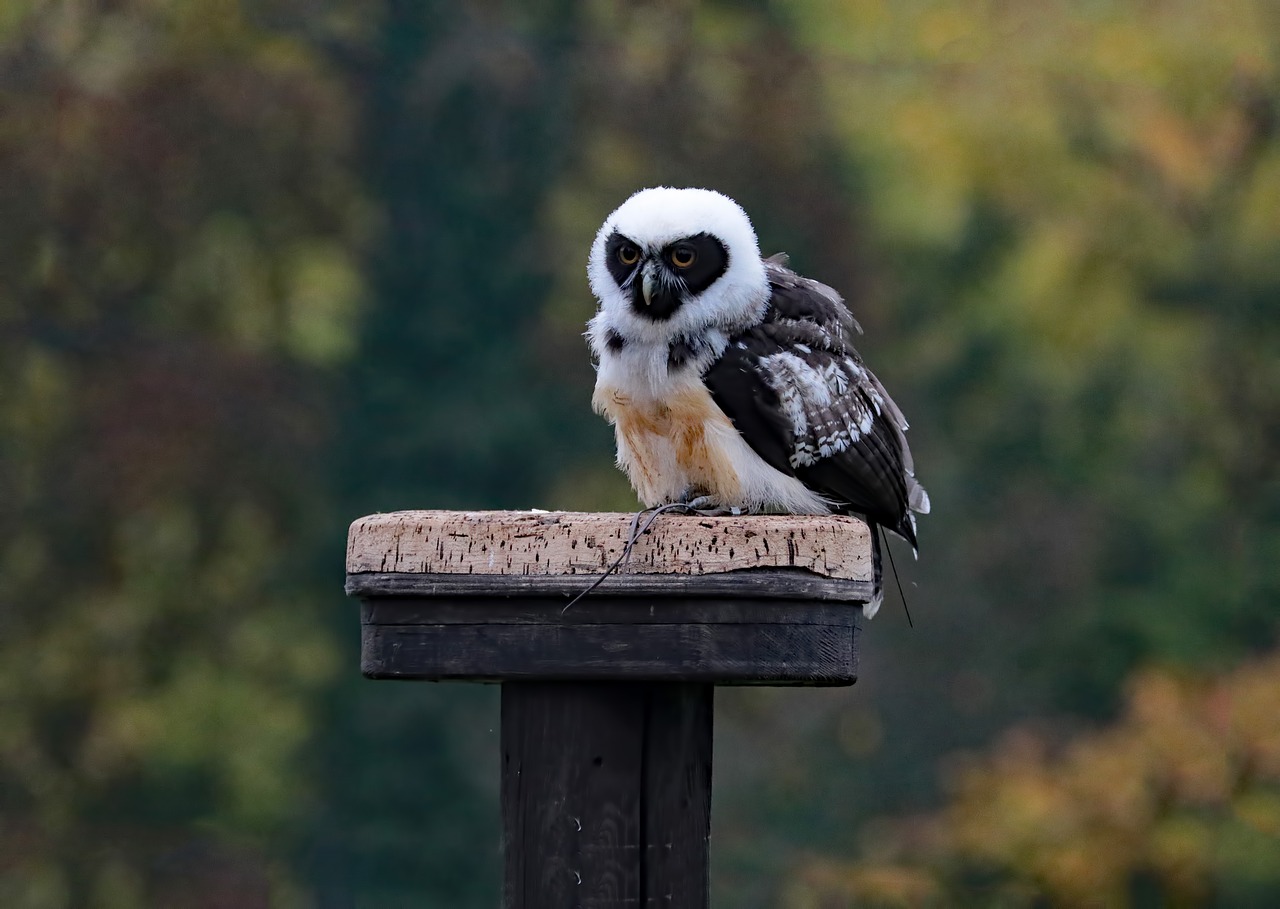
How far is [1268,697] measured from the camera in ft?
34.7

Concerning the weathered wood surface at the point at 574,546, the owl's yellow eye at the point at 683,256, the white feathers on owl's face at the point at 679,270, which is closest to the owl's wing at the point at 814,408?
the white feathers on owl's face at the point at 679,270

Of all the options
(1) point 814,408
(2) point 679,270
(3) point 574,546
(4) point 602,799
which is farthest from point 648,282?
(4) point 602,799

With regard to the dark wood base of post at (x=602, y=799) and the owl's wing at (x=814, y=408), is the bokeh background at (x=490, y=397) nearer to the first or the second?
the owl's wing at (x=814, y=408)

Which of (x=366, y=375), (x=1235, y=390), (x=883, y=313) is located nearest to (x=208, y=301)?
(x=366, y=375)

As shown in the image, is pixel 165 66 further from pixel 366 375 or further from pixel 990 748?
pixel 990 748

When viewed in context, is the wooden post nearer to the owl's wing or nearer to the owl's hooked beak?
the owl's wing

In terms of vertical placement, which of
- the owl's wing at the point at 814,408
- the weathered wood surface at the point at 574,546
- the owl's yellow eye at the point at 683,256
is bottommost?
the weathered wood surface at the point at 574,546

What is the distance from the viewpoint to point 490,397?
13.0 m

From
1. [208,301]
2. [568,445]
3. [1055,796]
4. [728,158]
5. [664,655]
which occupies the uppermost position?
[728,158]

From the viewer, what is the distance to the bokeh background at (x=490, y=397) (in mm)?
12336

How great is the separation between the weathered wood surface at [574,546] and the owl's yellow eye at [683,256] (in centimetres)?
138

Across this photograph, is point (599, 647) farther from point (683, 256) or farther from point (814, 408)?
point (683, 256)

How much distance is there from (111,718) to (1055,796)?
6.51 m

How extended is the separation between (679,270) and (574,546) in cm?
147
